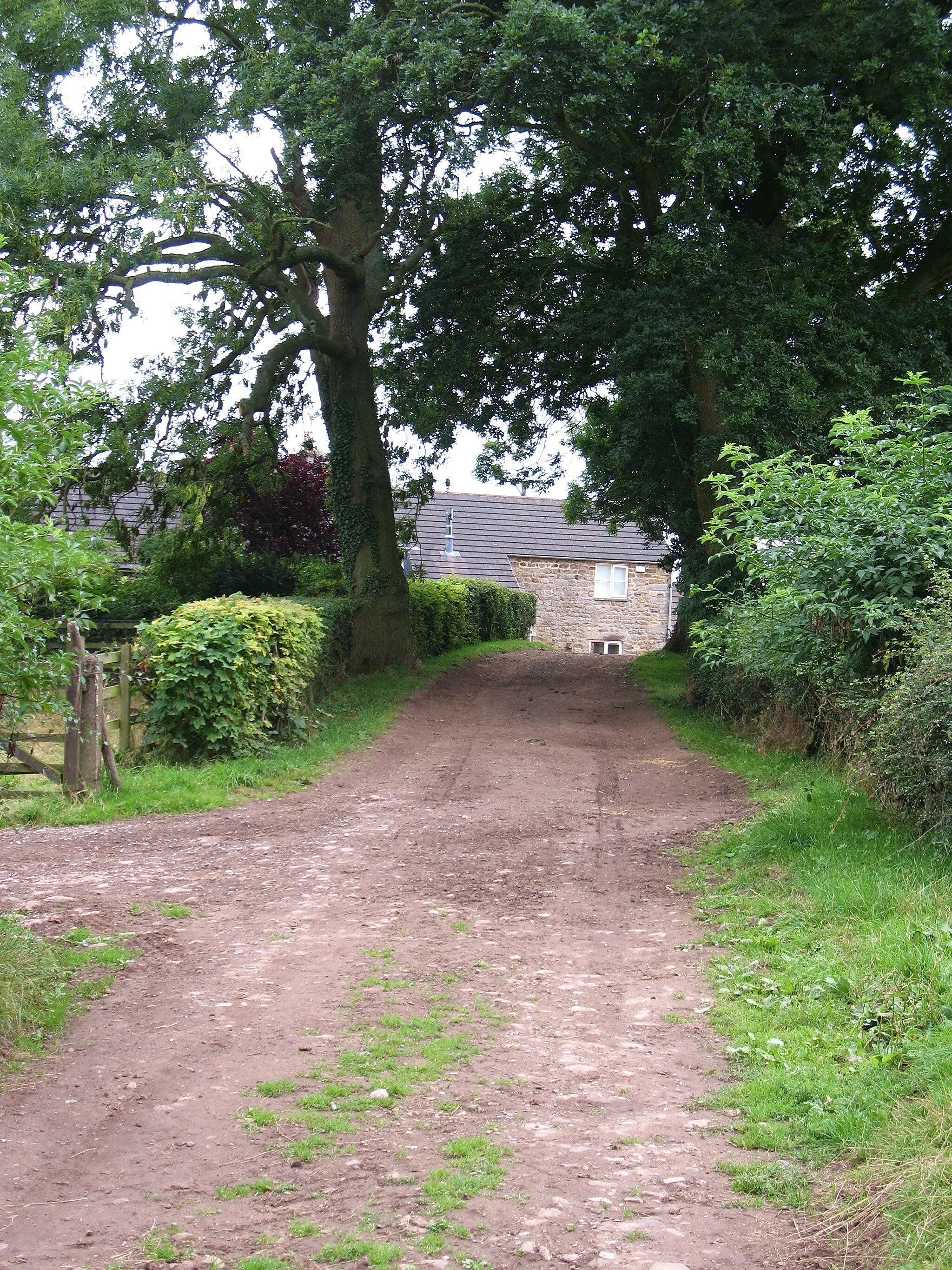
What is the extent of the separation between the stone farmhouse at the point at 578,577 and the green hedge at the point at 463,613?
2397 millimetres

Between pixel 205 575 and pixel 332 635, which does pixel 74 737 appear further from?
pixel 205 575

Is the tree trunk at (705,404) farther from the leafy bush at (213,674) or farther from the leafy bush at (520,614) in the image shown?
the leafy bush at (520,614)

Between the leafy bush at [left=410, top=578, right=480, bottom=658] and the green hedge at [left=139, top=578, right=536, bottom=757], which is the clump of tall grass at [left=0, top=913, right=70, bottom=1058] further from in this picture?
the leafy bush at [left=410, top=578, right=480, bottom=658]

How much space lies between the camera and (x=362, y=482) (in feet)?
71.6

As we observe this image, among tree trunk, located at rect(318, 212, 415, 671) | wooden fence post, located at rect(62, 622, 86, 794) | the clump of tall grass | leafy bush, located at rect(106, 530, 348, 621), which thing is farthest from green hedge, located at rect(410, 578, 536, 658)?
the clump of tall grass

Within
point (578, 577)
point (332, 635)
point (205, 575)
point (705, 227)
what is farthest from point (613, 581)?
point (705, 227)

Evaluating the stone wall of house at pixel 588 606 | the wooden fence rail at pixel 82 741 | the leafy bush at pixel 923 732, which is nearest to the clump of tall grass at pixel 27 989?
the wooden fence rail at pixel 82 741

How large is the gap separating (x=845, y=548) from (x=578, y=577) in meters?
39.0

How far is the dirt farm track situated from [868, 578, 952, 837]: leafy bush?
68.2 inches

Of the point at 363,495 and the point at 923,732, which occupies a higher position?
the point at 363,495

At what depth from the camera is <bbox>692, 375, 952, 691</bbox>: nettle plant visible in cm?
852

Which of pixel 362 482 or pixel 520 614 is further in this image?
pixel 520 614

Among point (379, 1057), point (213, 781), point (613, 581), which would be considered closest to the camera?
point (379, 1057)

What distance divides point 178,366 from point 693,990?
44.0 feet
